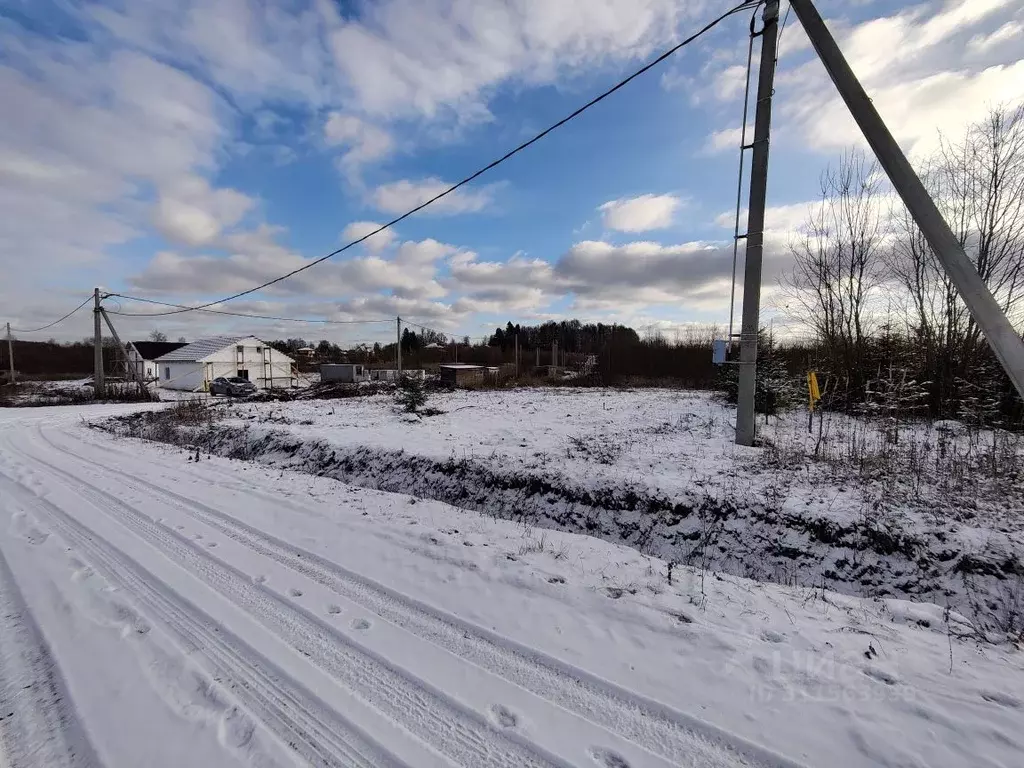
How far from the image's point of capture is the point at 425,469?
7.83 m

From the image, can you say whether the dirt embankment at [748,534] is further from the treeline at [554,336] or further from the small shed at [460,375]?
the treeline at [554,336]

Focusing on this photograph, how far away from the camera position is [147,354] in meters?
52.3

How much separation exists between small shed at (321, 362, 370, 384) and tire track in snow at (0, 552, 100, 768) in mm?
46499

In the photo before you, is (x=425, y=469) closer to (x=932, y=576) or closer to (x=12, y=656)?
(x=12, y=656)

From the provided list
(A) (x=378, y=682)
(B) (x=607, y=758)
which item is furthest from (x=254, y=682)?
(B) (x=607, y=758)

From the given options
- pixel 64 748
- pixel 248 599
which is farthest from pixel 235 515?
pixel 64 748

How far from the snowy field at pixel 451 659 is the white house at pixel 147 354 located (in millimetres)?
53609

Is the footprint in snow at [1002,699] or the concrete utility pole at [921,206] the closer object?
the footprint in snow at [1002,699]

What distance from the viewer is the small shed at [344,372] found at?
4859cm

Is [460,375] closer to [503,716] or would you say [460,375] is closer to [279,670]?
[279,670]

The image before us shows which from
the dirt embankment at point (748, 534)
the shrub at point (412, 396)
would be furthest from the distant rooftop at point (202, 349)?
the dirt embankment at point (748, 534)

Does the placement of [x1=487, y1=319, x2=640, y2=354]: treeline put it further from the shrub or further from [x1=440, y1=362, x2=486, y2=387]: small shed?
the shrub

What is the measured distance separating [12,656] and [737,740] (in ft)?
13.7

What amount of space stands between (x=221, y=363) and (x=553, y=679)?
47.5 metres
